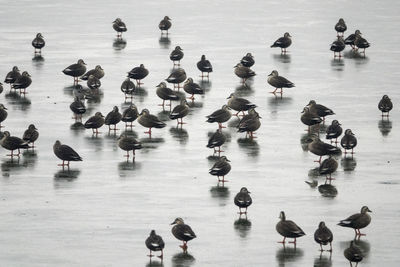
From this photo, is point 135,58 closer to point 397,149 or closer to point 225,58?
point 225,58

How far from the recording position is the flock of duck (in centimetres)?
2828

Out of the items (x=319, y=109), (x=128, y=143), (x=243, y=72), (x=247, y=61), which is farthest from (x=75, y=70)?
(x=128, y=143)

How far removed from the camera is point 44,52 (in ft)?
187

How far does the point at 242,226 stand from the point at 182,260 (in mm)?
3248

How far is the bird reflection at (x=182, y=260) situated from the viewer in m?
27.0

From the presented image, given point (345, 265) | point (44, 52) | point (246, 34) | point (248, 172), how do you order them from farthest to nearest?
point (246, 34)
point (44, 52)
point (248, 172)
point (345, 265)

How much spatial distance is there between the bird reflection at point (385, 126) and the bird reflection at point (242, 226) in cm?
1170

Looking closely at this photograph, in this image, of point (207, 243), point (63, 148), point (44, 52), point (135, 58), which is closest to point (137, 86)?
point (135, 58)

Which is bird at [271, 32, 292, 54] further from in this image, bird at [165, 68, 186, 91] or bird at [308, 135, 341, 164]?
bird at [308, 135, 341, 164]

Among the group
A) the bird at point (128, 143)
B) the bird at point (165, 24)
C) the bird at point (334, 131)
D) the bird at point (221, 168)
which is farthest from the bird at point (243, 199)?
the bird at point (165, 24)

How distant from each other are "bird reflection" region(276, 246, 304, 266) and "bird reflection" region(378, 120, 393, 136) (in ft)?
44.1

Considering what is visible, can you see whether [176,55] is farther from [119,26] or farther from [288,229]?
[288,229]

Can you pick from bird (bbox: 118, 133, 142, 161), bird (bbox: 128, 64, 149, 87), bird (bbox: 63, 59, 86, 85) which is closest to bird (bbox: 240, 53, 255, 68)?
bird (bbox: 128, 64, 149, 87)

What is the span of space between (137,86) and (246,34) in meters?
14.6
